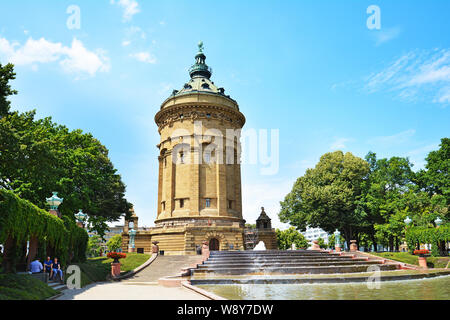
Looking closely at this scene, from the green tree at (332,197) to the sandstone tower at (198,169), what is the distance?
31.2 ft

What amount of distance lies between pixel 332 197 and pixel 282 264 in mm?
24966

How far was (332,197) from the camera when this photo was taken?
1852 inches

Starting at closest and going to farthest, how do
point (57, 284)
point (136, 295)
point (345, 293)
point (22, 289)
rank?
point (22, 289) → point (345, 293) → point (136, 295) → point (57, 284)

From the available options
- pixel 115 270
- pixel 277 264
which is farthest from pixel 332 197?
pixel 115 270

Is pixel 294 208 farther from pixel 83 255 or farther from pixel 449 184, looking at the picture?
pixel 83 255

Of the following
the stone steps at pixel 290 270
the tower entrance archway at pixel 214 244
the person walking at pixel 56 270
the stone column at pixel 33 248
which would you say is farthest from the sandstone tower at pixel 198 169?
the stone column at pixel 33 248

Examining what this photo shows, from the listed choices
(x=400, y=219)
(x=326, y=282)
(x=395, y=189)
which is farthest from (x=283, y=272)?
(x=395, y=189)

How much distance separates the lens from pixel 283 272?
23484 mm

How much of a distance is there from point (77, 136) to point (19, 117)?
7213 millimetres

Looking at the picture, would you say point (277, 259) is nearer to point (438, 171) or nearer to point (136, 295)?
point (136, 295)

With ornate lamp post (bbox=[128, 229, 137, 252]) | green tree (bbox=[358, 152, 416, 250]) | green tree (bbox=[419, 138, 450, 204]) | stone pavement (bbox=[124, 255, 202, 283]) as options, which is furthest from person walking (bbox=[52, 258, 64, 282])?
green tree (bbox=[419, 138, 450, 204])

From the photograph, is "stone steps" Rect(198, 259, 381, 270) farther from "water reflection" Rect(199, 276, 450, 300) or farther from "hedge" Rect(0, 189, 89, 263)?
"hedge" Rect(0, 189, 89, 263)

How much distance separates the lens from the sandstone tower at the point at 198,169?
1750 inches

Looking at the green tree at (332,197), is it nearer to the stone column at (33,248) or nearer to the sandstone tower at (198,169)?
the sandstone tower at (198,169)
